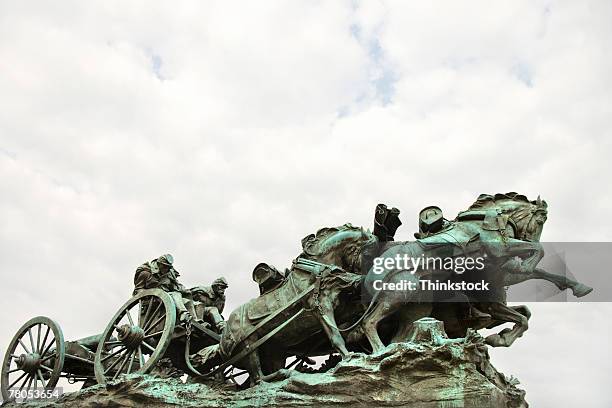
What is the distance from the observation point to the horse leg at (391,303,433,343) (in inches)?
406

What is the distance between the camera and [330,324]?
10.3 metres

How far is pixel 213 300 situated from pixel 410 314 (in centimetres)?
411

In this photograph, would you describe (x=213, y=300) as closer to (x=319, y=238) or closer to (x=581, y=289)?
(x=319, y=238)

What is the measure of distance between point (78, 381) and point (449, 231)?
6736mm

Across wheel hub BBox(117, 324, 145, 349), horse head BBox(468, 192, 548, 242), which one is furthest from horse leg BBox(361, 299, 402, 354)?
wheel hub BBox(117, 324, 145, 349)

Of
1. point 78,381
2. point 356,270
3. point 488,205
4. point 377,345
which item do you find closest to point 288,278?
point 356,270

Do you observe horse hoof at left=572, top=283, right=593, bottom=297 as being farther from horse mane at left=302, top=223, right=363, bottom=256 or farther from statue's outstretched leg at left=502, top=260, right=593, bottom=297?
horse mane at left=302, top=223, right=363, bottom=256

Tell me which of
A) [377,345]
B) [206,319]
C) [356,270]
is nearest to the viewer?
[377,345]

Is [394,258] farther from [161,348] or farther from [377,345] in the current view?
[161,348]

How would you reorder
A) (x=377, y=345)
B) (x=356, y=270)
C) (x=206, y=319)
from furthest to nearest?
1. (x=206, y=319)
2. (x=356, y=270)
3. (x=377, y=345)

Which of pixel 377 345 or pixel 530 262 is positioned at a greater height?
pixel 530 262

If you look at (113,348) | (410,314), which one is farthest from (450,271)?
(113,348)

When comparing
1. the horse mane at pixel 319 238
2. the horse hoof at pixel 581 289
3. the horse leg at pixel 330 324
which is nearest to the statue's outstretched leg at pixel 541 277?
the horse hoof at pixel 581 289

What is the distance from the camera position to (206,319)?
1302 centimetres
